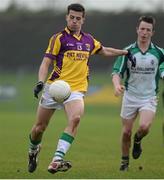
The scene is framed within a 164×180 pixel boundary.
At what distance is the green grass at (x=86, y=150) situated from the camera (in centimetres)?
1170

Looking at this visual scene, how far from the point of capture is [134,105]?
1248cm

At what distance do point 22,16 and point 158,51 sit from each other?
98.0ft

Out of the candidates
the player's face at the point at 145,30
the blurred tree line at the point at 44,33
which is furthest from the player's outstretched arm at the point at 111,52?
the blurred tree line at the point at 44,33

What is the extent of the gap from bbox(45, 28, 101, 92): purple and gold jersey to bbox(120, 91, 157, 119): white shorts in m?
1.21

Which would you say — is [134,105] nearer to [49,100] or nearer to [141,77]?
[141,77]

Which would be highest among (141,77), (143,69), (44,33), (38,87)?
(44,33)

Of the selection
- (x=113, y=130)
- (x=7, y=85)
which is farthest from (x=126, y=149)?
(x=7, y=85)

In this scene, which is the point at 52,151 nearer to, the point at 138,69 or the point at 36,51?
the point at 138,69

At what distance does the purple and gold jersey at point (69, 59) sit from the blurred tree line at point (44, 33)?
25.5 m

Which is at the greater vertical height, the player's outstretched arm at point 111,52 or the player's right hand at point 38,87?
the player's outstretched arm at point 111,52

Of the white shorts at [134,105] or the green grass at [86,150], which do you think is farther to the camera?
the white shorts at [134,105]

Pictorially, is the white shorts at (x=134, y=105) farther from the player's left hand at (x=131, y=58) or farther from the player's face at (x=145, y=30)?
the player's face at (x=145, y=30)

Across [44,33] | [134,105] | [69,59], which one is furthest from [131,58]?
[44,33]

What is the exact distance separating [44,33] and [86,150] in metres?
23.4
